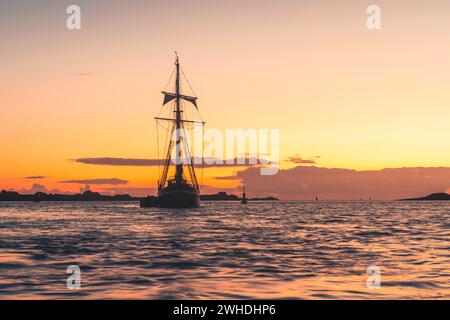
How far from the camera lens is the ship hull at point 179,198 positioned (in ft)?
349

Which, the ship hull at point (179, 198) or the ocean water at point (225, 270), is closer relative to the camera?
the ocean water at point (225, 270)

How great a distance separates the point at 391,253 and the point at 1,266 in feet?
52.9

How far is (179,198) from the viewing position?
4186 inches

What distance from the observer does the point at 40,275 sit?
1777cm

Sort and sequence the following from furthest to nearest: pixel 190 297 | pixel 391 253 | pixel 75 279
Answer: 1. pixel 391 253
2. pixel 75 279
3. pixel 190 297

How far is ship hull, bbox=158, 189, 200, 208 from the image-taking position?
106375 millimetres

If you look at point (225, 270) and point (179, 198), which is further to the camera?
point (179, 198)

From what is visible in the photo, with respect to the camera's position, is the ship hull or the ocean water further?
the ship hull
